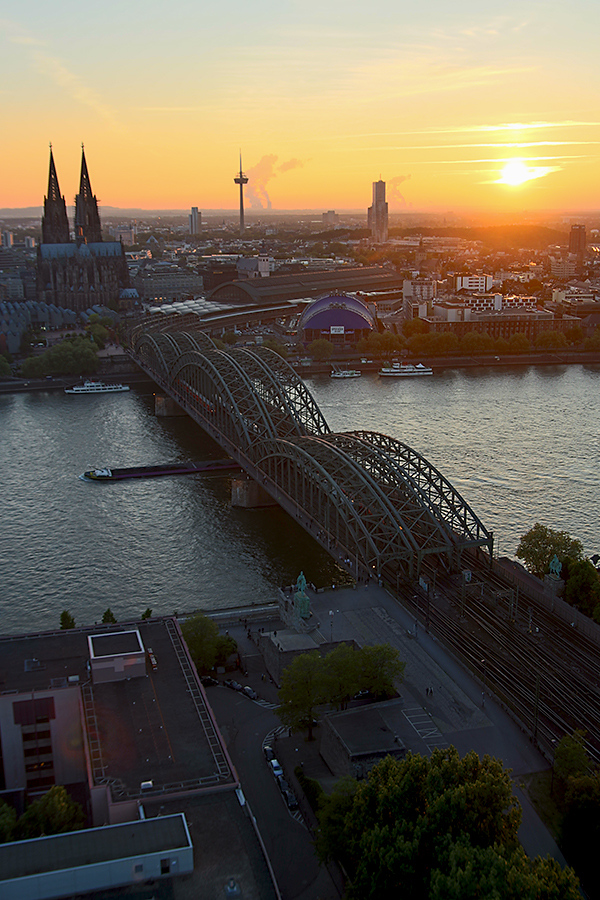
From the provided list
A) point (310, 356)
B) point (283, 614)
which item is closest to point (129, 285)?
point (310, 356)

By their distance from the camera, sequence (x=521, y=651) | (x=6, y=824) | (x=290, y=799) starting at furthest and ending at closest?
1. (x=521, y=651)
2. (x=290, y=799)
3. (x=6, y=824)

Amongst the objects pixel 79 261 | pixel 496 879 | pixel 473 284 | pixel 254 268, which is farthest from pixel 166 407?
pixel 254 268

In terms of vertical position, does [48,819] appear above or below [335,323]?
below

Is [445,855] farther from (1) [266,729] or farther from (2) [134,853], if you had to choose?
(1) [266,729]

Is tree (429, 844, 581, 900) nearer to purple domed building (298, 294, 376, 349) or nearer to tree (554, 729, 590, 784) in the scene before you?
tree (554, 729, 590, 784)

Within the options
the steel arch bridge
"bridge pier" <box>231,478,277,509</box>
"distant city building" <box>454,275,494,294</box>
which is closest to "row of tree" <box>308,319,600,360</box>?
the steel arch bridge

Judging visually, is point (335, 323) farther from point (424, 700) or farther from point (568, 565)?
point (424, 700)
